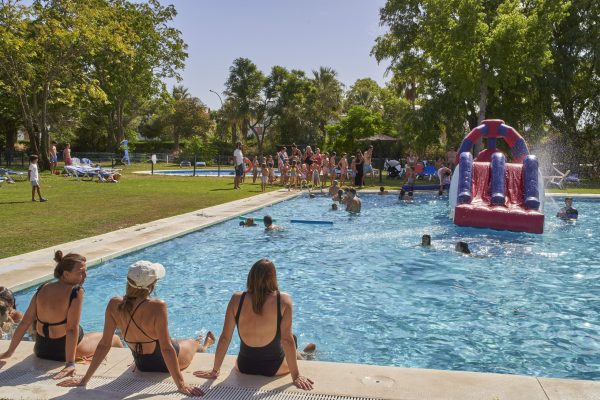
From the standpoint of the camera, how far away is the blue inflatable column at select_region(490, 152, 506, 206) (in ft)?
41.3

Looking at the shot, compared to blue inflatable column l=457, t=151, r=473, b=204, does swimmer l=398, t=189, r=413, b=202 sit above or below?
below

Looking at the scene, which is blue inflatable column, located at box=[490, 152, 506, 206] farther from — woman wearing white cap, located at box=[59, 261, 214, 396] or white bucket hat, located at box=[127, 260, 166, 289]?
white bucket hat, located at box=[127, 260, 166, 289]

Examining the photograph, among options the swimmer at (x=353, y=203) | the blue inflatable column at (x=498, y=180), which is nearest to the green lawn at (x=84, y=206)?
the swimmer at (x=353, y=203)

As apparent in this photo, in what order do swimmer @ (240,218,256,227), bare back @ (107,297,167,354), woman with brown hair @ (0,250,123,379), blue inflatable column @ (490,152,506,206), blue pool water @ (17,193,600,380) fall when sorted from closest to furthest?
1. bare back @ (107,297,167,354)
2. woman with brown hair @ (0,250,123,379)
3. blue pool water @ (17,193,600,380)
4. blue inflatable column @ (490,152,506,206)
5. swimmer @ (240,218,256,227)

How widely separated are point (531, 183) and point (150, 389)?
37.4 ft

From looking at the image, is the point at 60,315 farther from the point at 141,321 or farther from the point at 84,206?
the point at 84,206

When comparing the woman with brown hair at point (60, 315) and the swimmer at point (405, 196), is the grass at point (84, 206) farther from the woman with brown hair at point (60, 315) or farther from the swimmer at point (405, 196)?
the swimmer at point (405, 196)

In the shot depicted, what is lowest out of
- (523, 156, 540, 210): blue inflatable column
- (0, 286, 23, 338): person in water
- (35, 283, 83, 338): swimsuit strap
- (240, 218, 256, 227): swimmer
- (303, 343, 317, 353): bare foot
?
(303, 343, 317, 353): bare foot

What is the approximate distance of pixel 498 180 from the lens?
516 inches

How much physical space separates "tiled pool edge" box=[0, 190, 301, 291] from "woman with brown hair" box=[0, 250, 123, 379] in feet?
9.32

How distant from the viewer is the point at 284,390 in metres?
3.67

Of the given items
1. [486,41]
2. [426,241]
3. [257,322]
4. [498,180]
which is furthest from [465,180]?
[486,41]

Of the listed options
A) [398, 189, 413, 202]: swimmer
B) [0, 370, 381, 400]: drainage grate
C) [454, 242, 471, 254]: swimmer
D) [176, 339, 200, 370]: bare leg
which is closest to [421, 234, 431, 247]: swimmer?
[454, 242, 471, 254]: swimmer

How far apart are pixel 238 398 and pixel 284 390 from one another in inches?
13.6
